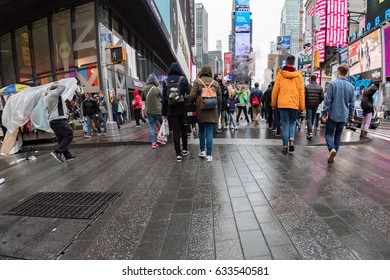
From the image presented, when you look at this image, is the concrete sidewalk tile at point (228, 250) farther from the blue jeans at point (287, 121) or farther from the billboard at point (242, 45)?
the billboard at point (242, 45)

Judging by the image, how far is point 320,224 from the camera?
257 cm

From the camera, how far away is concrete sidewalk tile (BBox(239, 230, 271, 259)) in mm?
2125

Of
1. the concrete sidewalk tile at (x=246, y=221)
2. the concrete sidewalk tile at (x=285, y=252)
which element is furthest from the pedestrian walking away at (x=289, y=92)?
the concrete sidewalk tile at (x=285, y=252)

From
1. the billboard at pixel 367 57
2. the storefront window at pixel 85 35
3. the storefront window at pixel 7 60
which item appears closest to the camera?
the storefront window at pixel 85 35

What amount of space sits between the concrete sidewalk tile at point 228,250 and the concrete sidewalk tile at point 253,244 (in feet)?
0.17

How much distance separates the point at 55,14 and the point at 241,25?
63096 millimetres

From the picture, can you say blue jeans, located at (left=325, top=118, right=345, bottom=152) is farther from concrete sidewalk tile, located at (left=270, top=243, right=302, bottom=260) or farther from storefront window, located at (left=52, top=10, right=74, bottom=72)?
storefront window, located at (left=52, top=10, right=74, bottom=72)

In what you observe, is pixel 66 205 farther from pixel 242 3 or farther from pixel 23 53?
pixel 242 3

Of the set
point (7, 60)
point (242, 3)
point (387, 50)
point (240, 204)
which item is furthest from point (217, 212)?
point (242, 3)

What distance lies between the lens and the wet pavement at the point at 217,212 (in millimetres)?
2234

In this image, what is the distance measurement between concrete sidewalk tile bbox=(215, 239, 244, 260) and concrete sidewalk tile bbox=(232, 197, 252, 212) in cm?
71

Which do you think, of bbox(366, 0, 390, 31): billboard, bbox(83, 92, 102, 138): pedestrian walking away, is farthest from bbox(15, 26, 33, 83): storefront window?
bbox(366, 0, 390, 31): billboard

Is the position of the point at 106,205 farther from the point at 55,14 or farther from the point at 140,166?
the point at 55,14

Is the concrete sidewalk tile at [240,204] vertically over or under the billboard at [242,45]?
under
